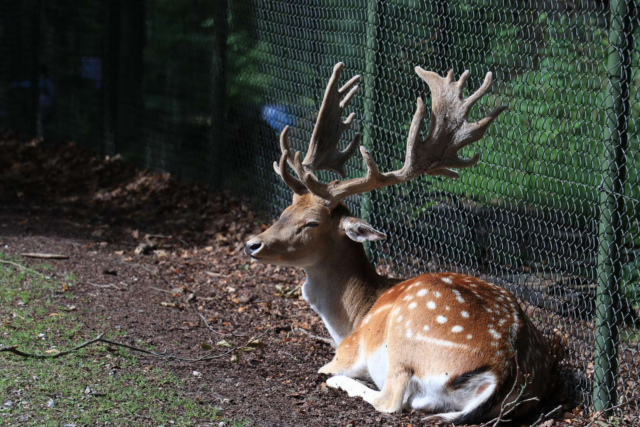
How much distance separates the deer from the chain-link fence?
52cm

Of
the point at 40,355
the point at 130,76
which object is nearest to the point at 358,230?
the point at 40,355

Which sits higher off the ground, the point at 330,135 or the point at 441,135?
the point at 441,135

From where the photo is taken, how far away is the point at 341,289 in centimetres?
487

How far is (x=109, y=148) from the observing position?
10.8 m

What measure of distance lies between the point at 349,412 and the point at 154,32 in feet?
23.7

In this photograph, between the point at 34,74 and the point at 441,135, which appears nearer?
the point at 441,135

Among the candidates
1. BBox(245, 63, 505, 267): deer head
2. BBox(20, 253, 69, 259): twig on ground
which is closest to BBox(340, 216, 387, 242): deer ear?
BBox(245, 63, 505, 267): deer head

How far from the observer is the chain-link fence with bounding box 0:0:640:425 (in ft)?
13.8

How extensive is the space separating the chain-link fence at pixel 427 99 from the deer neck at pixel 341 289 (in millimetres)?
851

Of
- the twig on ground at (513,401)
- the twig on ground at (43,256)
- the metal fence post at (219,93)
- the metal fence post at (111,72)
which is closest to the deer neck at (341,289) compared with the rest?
the twig on ground at (513,401)

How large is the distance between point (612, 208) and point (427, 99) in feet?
7.43

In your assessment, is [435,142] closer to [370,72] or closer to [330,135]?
[330,135]

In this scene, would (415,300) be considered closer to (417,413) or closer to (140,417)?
(417,413)

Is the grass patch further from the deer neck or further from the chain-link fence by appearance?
the chain-link fence
